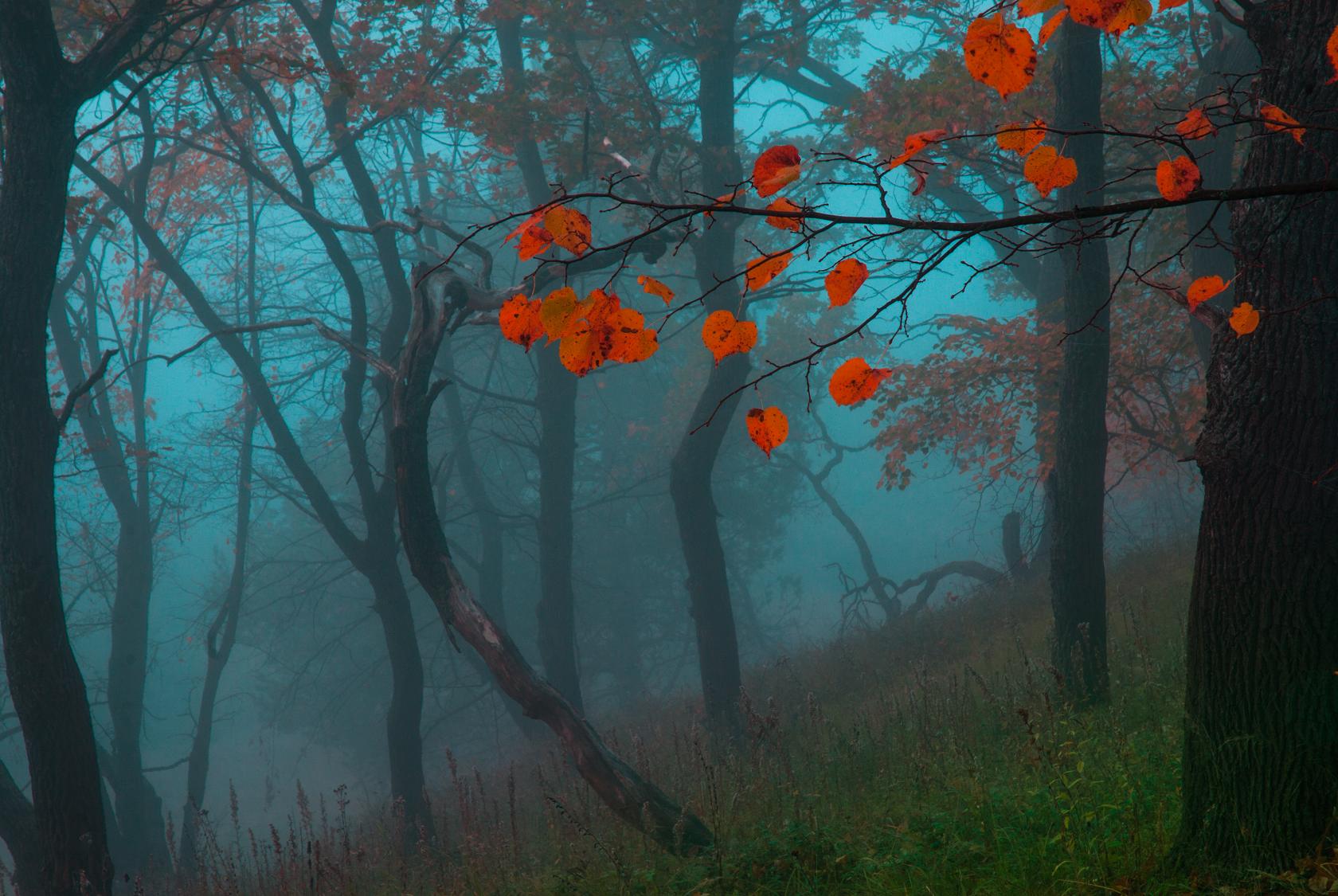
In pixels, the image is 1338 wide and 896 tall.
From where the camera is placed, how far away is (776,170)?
145 cm

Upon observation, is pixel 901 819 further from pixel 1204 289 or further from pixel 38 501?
pixel 38 501

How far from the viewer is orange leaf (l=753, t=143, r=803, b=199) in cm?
140

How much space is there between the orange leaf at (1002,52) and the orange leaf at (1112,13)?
0.22m

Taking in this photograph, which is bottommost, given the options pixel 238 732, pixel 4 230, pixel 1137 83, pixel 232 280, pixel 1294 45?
pixel 238 732

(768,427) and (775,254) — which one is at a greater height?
(775,254)

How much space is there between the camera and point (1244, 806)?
3.04m

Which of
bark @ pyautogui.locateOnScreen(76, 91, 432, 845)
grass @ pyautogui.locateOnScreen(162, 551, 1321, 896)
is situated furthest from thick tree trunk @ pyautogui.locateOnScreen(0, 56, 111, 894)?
bark @ pyautogui.locateOnScreen(76, 91, 432, 845)

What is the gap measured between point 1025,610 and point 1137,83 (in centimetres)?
679

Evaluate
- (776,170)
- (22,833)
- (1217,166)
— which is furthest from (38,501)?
(1217,166)

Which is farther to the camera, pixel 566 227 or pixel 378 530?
pixel 378 530

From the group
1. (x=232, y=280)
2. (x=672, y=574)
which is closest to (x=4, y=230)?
(x=232, y=280)

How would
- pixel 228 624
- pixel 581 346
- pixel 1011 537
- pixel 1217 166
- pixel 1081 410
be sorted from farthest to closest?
1. pixel 1011 537
2. pixel 228 624
3. pixel 1217 166
4. pixel 1081 410
5. pixel 581 346

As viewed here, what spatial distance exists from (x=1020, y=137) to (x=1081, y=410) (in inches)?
227

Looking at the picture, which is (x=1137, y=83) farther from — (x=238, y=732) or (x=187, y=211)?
→ (x=238, y=732)
